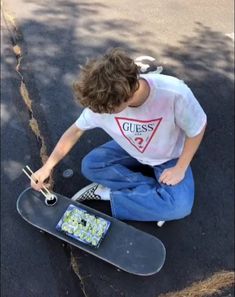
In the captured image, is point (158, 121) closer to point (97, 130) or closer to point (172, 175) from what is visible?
point (172, 175)

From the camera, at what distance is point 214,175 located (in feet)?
8.27

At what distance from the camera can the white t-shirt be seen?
69.3 inches

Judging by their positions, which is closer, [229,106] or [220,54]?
[229,106]

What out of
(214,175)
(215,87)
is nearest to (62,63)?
(215,87)

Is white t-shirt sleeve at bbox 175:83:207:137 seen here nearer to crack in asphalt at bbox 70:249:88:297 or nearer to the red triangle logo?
the red triangle logo

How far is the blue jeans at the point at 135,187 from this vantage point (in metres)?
2.17

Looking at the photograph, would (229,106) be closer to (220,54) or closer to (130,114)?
(220,54)

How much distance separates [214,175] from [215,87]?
2.33 ft

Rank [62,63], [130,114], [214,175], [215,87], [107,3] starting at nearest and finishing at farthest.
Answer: [130,114] → [214,175] → [107,3] → [215,87] → [62,63]

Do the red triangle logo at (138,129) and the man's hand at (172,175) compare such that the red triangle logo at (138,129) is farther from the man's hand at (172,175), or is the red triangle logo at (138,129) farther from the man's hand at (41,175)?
the man's hand at (41,175)

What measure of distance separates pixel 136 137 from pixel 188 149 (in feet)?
0.81

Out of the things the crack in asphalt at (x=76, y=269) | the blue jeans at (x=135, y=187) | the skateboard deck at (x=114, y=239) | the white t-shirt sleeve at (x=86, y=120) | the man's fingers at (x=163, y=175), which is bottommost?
the crack in asphalt at (x=76, y=269)

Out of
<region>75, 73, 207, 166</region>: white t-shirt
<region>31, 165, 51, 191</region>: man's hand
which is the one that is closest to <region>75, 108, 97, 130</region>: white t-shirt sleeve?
<region>75, 73, 207, 166</region>: white t-shirt

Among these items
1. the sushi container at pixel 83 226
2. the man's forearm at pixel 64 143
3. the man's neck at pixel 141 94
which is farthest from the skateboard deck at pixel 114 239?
the man's neck at pixel 141 94
